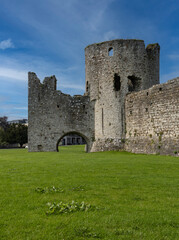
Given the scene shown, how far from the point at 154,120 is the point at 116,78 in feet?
22.0

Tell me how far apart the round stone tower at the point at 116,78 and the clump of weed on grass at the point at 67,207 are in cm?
1714

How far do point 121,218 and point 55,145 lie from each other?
2004 cm

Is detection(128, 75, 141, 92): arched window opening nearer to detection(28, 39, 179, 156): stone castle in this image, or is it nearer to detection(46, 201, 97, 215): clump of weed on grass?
detection(28, 39, 179, 156): stone castle

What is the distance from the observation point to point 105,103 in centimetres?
2297

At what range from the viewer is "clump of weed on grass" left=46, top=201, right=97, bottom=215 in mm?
4402

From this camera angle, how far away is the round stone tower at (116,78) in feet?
72.1

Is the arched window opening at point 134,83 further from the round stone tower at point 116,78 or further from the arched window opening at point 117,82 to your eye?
the arched window opening at point 117,82

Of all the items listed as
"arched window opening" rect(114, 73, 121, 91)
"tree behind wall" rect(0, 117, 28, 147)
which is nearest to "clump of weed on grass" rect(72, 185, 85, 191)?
"arched window opening" rect(114, 73, 121, 91)

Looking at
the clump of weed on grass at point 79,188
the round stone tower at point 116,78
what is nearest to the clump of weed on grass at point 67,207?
the clump of weed on grass at point 79,188

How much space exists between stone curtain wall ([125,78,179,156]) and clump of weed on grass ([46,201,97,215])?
12.3 metres

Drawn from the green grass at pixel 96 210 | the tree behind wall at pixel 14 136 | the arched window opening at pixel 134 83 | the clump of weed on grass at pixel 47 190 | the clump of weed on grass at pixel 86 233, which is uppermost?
the arched window opening at pixel 134 83

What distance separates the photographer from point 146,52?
22562 mm

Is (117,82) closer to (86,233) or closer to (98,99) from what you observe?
(98,99)

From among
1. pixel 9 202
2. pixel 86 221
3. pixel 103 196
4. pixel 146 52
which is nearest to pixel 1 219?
pixel 9 202
